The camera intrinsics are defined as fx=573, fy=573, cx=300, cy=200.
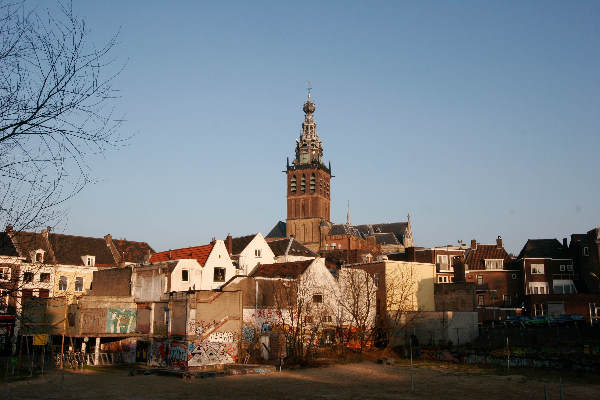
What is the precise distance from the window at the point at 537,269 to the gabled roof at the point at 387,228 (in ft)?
199

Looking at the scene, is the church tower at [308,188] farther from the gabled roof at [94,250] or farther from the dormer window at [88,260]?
the dormer window at [88,260]

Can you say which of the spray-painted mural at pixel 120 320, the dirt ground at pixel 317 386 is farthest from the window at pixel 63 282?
the dirt ground at pixel 317 386

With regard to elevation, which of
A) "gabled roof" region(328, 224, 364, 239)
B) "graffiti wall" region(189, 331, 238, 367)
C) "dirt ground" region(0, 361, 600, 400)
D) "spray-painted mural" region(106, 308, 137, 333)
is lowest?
"dirt ground" region(0, 361, 600, 400)

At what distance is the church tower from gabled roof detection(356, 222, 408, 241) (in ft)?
29.9

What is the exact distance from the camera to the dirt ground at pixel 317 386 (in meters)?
27.7

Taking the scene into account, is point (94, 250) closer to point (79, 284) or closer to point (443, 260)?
point (79, 284)

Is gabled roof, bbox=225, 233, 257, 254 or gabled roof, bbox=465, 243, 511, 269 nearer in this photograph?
gabled roof, bbox=225, 233, 257, 254

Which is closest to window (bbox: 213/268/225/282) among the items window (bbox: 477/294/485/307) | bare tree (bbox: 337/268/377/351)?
bare tree (bbox: 337/268/377/351)

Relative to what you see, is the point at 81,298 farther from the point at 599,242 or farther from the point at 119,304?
the point at 599,242

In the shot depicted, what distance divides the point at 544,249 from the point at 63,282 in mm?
58710

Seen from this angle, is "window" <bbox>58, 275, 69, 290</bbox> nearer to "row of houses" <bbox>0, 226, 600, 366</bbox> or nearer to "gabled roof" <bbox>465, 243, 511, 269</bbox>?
"row of houses" <bbox>0, 226, 600, 366</bbox>

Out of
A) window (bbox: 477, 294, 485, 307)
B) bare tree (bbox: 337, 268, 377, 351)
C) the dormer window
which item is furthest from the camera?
window (bbox: 477, 294, 485, 307)

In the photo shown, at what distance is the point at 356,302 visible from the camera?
169 feet

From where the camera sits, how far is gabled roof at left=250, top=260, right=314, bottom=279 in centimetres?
5281
